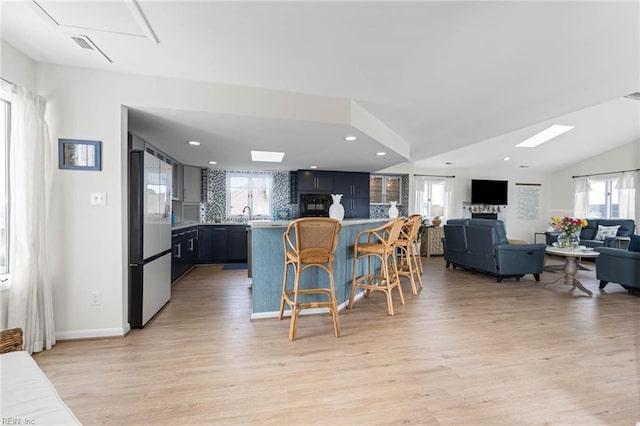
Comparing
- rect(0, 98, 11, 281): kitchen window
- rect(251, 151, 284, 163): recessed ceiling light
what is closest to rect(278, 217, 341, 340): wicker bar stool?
rect(0, 98, 11, 281): kitchen window

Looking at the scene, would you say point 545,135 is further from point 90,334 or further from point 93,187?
point 90,334

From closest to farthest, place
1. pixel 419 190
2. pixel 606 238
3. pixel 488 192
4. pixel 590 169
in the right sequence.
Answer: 1. pixel 606 238
2. pixel 590 169
3. pixel 419 190
4. pixel 488 192

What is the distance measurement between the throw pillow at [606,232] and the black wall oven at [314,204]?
20.3ft

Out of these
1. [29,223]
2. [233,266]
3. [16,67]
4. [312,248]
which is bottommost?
[233,266]

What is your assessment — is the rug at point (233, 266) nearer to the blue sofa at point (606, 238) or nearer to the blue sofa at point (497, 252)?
the blue sofa at point (497, 252)

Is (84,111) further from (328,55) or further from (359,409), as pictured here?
(359,409)

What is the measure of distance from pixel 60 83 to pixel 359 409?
337 centimetres

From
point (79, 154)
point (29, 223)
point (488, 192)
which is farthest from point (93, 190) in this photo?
point (488, 192)

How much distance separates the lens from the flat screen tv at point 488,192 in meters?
8.09

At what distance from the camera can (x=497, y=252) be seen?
473cm

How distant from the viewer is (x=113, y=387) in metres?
1.88

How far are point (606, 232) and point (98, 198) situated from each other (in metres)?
9.29

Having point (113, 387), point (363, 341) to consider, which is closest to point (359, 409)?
point (363, 341)

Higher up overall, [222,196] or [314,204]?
[222,196]
